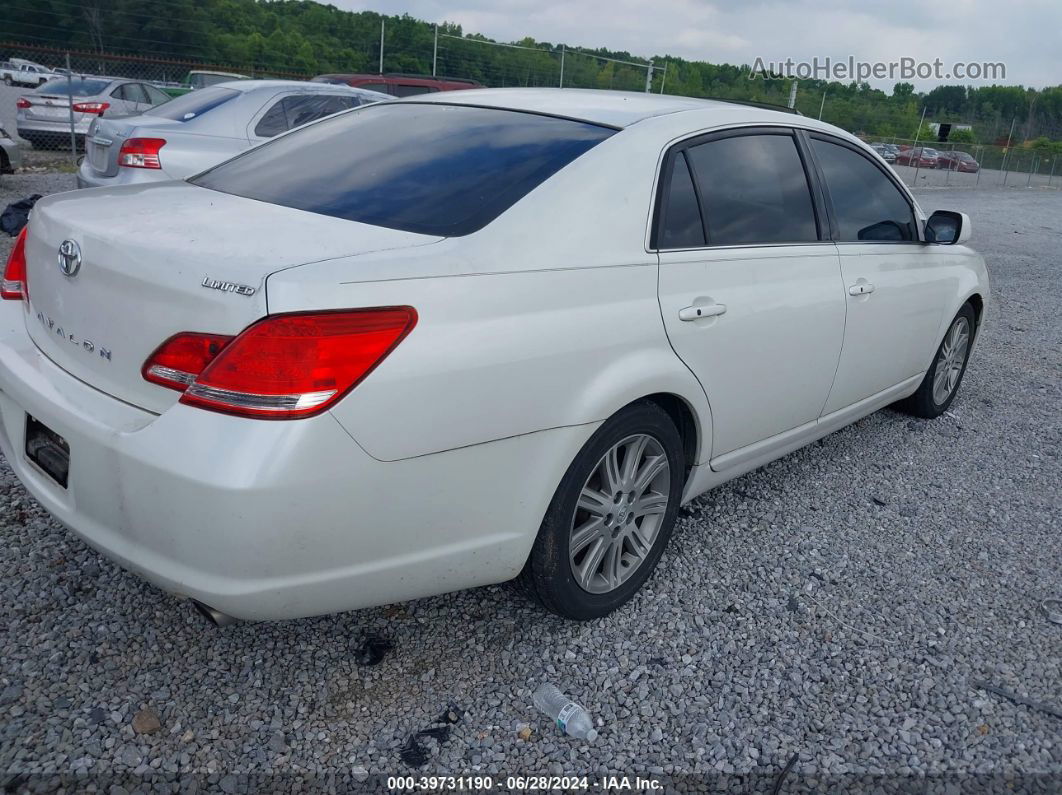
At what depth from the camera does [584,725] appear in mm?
2350

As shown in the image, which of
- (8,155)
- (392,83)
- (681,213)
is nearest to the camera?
(681,213)

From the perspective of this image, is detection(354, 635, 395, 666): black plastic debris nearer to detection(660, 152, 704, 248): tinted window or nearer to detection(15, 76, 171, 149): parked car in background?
detection(660, 152, 704, 248): tinted window

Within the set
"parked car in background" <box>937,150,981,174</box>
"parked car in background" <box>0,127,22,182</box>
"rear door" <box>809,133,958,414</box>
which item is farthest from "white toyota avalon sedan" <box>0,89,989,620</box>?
"parked car in background" <box>937,150,981,174</box>

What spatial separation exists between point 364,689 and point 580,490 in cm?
84

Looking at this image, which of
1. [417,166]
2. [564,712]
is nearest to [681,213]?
[417,166]

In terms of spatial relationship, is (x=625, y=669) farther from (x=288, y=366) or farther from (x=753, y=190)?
(x=753, y=190)

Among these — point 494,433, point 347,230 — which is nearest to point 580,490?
point 494,433

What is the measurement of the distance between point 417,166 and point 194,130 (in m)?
5.23

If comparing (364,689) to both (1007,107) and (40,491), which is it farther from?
(1007,107)

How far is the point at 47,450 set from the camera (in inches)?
90.6

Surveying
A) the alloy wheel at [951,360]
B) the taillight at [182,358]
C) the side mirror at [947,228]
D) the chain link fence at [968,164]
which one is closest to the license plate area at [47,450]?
the taillight at [182,358]

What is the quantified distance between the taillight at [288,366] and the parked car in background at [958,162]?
36228 mm

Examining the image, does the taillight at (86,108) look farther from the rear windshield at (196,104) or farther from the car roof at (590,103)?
the car roof at (590,103)

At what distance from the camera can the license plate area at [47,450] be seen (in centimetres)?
223
